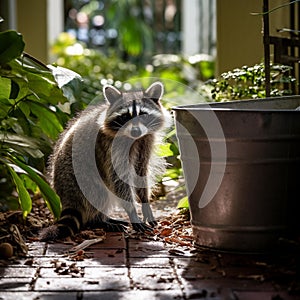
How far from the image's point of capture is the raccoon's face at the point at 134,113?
4312mm

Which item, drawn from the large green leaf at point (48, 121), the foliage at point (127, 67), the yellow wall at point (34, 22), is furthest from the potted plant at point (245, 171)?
the foliage at point (127, 67)

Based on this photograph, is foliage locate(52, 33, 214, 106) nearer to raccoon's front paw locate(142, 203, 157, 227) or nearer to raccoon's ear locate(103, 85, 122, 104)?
raccoon's ear locate(103, 85, 122, 104)

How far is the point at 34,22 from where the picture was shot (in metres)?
8.19

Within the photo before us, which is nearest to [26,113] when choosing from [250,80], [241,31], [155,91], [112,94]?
[112,94]

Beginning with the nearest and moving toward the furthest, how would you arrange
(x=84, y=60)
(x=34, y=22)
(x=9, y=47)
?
1. (x=9, y=47)
2. (x=34, y=22)
3. (x=84, y=60)

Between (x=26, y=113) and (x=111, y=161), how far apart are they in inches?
24.4

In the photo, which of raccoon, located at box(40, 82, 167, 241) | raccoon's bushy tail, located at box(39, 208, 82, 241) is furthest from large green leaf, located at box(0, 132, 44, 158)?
raccoon's bushy tail, located at box(39, 208, 82, 241)

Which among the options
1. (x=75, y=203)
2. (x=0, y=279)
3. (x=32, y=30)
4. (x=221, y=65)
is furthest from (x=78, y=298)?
(x=32, y=30)

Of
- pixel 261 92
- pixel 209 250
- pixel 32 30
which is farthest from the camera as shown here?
pixel 32 30

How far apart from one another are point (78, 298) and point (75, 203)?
144 centimetres

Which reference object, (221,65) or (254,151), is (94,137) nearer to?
(254,151)

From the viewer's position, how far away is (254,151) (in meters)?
3.49

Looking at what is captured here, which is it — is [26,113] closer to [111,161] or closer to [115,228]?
[111,161]

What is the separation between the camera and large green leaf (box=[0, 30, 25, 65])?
4056mm
